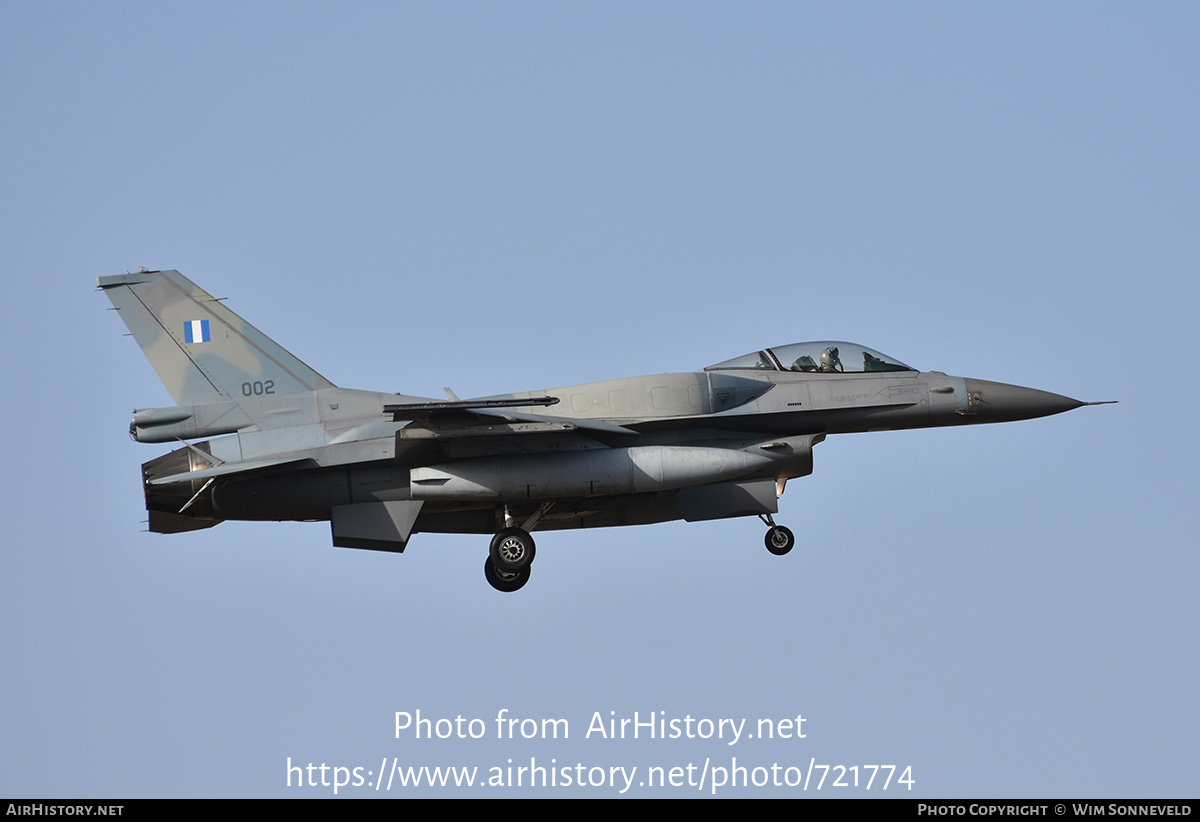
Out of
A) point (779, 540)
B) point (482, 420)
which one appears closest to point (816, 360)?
point (779, 540)

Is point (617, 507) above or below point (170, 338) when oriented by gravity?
below

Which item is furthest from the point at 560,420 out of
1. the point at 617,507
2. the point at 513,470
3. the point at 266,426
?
the point at 266,426

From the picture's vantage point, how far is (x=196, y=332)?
19938 mm

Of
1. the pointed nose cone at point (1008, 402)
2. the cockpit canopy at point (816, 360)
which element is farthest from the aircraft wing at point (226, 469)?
the pointed nose cone at point (1008, 402)

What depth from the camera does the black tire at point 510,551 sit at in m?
19.5

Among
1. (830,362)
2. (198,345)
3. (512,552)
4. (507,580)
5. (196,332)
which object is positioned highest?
(196,332)

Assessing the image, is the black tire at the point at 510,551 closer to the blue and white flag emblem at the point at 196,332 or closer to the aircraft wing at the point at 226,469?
the aircraft wing at the point at 226,469

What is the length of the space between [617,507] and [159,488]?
5738mm

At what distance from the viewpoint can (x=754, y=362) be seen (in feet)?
68.0

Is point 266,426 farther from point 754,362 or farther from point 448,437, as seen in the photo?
point 754,362

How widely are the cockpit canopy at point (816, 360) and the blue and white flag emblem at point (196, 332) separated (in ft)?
21.1

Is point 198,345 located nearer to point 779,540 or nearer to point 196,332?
point 196,332

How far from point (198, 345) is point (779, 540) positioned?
782 cm

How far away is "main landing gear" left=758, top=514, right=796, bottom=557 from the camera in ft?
67.4
